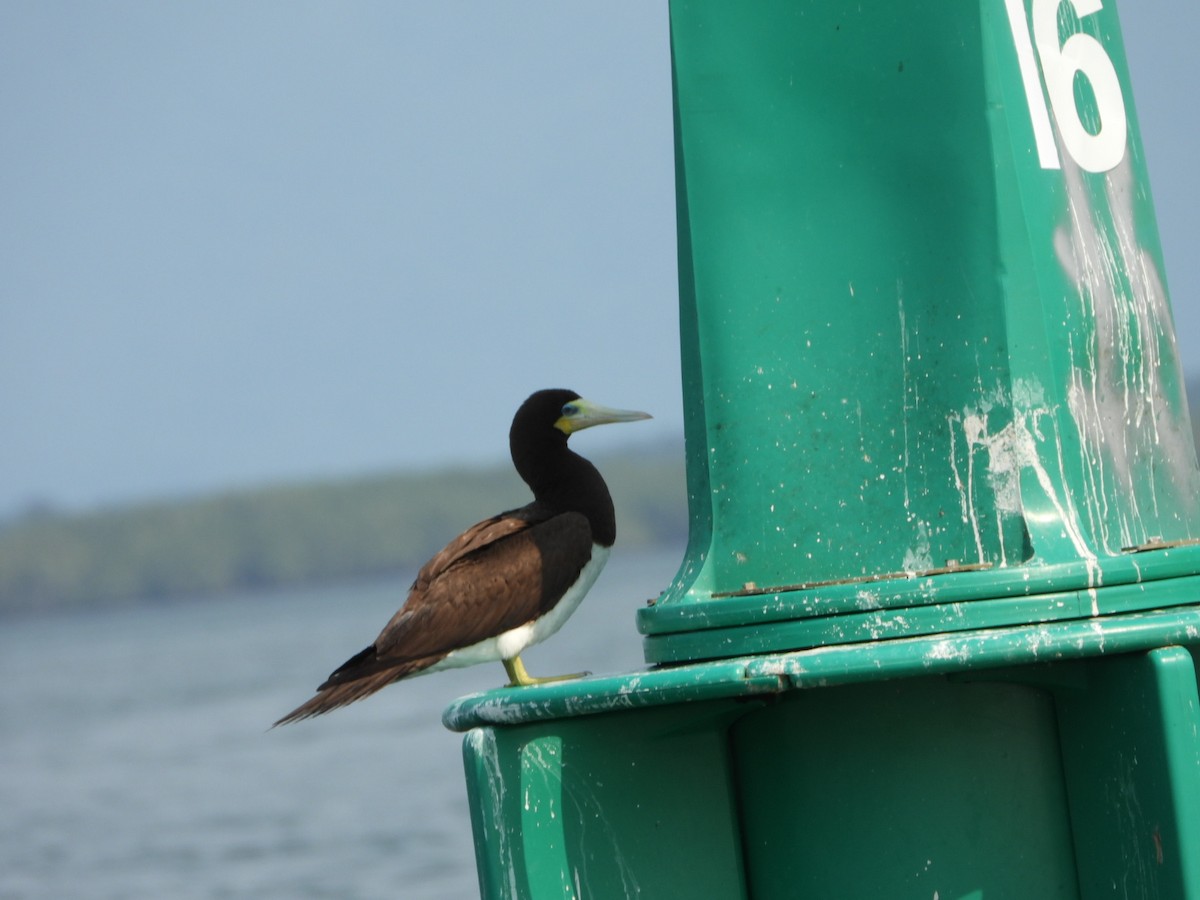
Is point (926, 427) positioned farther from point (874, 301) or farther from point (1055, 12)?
point (1055, 12)

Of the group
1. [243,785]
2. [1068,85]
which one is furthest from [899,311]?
[243,785]

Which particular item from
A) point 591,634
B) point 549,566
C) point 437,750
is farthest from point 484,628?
point 591,634

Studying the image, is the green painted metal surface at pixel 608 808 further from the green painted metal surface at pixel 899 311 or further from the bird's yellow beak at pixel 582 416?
the bird's yellow beak at pixel 582 416

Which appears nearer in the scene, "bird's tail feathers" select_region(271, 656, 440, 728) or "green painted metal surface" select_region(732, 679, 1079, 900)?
"green painted metal surface" select_region(732, 679, 1079, 900)

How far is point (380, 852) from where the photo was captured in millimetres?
19516

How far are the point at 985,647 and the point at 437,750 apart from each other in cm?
2622

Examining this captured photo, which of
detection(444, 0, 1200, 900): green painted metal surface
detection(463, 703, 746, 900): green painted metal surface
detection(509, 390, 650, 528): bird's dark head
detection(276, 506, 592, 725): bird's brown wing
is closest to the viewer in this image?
detection(444, 0, 1200, 900): green painted metal surface

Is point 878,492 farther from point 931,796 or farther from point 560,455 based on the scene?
point 560,455

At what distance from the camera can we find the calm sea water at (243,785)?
63.0 ft

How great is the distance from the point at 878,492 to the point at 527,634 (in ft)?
7.48

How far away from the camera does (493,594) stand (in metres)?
5.20

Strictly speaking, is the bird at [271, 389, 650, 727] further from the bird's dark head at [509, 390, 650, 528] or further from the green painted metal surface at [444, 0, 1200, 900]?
the green painted metal surface at [444, 0, 1200, 900]

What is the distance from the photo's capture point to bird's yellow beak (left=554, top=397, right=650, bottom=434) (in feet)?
18.0

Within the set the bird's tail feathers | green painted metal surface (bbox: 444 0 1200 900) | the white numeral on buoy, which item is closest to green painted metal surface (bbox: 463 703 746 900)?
green painted metal surface (bbox: 444 0 1200 900)
